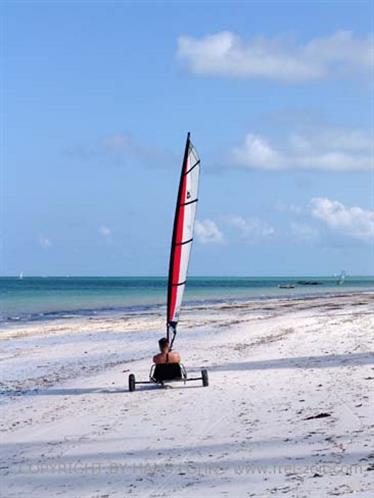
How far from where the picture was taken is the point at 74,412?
9.91 m

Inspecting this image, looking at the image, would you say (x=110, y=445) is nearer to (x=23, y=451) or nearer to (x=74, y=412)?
(x=23, y=451)

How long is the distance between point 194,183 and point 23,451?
222 inches

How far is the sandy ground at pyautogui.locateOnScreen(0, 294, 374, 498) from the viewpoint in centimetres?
629

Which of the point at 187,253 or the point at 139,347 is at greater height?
the point at 187,253

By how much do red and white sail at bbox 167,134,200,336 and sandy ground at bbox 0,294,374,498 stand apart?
1.36 meters

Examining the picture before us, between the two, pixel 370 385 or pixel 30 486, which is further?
pixel 370 385

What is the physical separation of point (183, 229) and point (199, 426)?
4044mm

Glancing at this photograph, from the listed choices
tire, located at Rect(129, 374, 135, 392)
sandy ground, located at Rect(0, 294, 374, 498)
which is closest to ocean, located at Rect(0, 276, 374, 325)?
sandy ground, located at Rect(0, 294, 374, 498)

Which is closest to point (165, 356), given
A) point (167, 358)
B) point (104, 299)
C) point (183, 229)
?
point (167, 358)

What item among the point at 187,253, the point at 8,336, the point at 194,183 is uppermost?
the point at 194,183

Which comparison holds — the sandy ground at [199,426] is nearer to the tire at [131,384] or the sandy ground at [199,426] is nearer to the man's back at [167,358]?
the tire at [131,384]

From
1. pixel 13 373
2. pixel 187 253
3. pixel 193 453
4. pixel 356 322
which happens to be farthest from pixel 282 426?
pixel 356 322

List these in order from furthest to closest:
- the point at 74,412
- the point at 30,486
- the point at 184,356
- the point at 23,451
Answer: the point at 184,356 < the point at 74,412 < the point at 23,451 < the point at 30,486

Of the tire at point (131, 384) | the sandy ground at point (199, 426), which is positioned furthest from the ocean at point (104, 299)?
the tire at point (131, 384)
